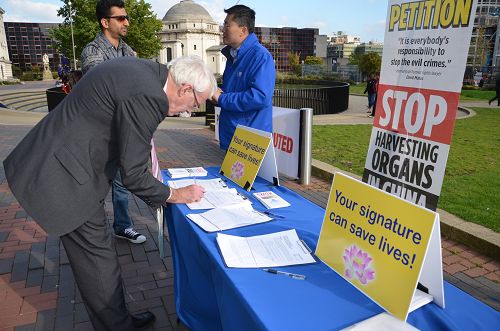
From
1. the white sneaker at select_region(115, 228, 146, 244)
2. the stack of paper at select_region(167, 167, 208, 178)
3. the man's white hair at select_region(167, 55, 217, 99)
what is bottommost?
the white sneaker at select_region(115, 228, 146, 244)

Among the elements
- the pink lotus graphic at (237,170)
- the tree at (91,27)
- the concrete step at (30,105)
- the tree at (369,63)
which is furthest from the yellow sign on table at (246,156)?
the tree at (369,63)

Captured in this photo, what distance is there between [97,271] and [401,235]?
1.55m

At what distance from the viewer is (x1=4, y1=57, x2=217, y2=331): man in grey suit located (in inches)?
67.2

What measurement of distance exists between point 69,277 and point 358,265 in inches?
104

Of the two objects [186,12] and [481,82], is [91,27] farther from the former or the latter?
[186,12]

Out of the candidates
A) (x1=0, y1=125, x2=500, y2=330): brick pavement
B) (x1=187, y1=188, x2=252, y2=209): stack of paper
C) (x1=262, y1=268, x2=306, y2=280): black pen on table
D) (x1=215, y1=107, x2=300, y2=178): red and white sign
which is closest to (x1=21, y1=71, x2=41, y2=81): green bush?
(x1=0, y1=125, x2=500, y2=330): brick pavement

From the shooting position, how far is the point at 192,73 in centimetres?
181

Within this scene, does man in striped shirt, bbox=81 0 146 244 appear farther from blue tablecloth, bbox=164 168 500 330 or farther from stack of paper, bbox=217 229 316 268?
stack of paper, bbox=217 229 316 268

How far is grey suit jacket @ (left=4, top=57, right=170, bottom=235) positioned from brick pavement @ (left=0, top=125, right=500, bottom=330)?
3.86 ft

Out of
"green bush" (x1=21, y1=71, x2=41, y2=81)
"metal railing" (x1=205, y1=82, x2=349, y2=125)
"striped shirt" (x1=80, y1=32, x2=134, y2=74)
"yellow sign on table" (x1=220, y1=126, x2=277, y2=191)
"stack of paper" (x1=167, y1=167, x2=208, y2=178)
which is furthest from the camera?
"green bush" (x1=21, y1=71, x2=41, y2=81)

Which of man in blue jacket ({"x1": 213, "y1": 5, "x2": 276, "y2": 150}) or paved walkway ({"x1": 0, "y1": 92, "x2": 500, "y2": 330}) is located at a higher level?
man in blue jacket ({"x1": 213, "y1": 5, "x2": 276, "y2": 150})

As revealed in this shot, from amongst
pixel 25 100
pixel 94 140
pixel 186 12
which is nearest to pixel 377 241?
pixel 94 140

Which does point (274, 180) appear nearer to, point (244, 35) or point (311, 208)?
point (311, 208)

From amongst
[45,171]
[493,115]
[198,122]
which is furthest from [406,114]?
[493,115]
